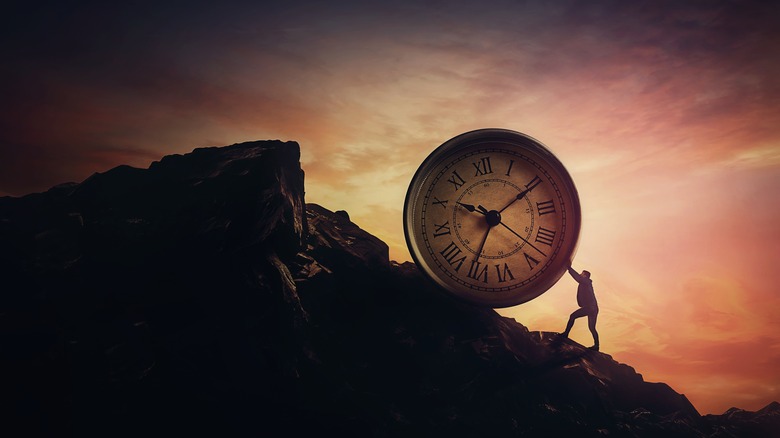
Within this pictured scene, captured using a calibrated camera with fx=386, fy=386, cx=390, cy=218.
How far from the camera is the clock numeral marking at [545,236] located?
18.2 ft

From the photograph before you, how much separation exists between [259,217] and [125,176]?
7.70ft

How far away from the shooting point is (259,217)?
498 cm

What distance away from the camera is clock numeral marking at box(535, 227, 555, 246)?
5547 mm

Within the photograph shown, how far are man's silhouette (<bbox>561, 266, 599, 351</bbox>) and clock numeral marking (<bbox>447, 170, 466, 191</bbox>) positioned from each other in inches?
94.6

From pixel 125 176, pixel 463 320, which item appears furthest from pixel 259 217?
pixel 463 320

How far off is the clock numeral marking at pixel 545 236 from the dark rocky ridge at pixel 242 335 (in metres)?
1.39

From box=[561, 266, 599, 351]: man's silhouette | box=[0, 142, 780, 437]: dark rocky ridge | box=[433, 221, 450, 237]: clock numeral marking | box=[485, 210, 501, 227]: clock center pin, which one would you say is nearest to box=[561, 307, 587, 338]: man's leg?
box=[561, 266, 599, 351]: man's silhouette

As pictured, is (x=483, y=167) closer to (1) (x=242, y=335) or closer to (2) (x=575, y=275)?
(2) (x=575, y=275)

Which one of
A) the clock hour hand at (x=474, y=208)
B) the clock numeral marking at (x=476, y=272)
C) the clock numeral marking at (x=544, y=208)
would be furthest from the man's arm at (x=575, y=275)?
the clock hour hand at (x=474, y=208)

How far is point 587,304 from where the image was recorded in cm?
618

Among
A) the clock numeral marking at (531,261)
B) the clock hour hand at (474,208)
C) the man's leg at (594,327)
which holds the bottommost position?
the man's leg at (594,327)

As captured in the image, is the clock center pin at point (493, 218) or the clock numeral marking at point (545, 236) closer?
the clock center pin at point (493, 218)

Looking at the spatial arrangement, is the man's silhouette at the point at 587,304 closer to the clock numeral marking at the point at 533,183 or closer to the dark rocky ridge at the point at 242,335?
the dark rocky ridge at the point at 242,335

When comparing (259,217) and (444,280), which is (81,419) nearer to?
(259,217)
